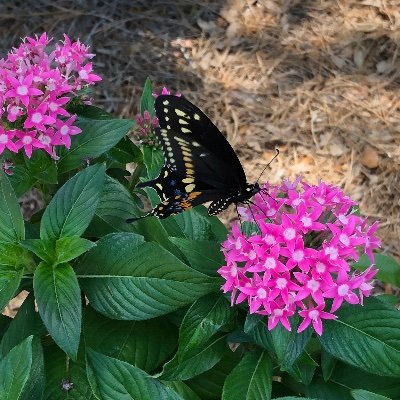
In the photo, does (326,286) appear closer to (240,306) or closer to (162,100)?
(240,306)

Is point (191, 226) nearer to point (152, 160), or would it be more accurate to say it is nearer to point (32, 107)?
point (152, 160)

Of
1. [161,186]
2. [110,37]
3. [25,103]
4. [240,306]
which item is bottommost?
[110,37]

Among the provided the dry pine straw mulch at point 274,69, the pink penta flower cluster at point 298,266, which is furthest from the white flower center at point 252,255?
the dry pine straw mulch at point 274,69

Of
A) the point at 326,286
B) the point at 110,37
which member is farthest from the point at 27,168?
the point at 110,37

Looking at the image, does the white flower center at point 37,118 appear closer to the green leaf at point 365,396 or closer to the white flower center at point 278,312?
the white flower center at point 278,312

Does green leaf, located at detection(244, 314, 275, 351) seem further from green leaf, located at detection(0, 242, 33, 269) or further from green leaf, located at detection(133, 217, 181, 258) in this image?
green leaf, located at detection(0, 242, 33, 269)
